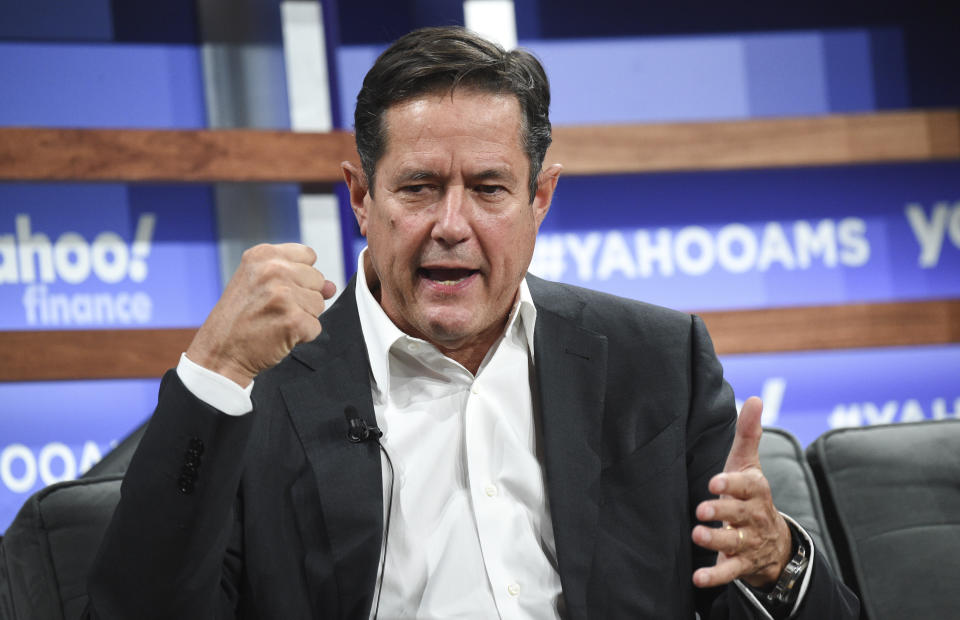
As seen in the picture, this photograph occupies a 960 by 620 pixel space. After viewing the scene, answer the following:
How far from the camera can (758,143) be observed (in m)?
3.07

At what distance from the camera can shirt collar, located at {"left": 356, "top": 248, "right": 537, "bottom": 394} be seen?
1568 millimetres

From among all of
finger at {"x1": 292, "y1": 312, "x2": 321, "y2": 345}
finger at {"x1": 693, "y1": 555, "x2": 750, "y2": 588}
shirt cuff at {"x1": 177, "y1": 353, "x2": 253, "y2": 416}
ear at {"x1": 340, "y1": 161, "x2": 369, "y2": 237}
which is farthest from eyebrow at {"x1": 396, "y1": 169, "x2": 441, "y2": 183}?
finger at {"x1": 693, "y1": 555, "x2": 750, "y2": 588}

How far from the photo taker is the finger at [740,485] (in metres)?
1.22

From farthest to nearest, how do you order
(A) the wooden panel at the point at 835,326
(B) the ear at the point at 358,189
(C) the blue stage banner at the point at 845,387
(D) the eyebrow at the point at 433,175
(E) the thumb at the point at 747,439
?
1. (C) the blue stage banner at the point at 845,387
2. (A) the wooden panel at the point at 835,326
3. (B) the ear at the point at 358,189
4. (D) the eyebrow at the point at 433,175
5. (E) the thumb at the point at 747,439

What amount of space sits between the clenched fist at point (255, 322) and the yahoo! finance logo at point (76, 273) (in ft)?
6.11

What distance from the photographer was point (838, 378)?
3174mm

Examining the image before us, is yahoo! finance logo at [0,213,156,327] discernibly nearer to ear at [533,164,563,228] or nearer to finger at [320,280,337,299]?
ear at [533,164,563,228]

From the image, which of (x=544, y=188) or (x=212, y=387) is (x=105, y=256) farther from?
(x=212, y=387)

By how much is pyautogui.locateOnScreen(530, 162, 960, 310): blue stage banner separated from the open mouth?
1.70 metres

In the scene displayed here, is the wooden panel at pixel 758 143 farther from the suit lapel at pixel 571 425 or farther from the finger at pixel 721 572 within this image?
the finger at pixel 721 572

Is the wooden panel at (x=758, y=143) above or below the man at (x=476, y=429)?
above

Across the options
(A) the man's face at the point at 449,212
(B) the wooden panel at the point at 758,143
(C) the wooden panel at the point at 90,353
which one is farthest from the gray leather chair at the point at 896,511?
(C) the wooden panel at the point at 90,353

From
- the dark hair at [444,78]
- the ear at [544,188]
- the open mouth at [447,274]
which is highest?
the dark hair at [444,78]

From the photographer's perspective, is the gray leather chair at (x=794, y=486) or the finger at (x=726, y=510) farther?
the gray leather chair at (x=794, y=486)
